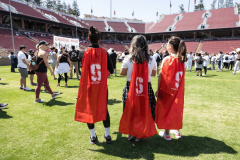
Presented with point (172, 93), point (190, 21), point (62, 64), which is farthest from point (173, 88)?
point (190, 21)

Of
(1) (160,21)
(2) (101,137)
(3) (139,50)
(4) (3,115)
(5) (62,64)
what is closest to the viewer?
(3) (139,50)

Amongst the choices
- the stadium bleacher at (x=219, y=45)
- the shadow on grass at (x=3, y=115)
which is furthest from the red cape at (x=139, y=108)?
the stadium bleacher at (x=219, y=45)

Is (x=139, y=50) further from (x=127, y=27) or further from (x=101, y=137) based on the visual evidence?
(x=127, y=27)

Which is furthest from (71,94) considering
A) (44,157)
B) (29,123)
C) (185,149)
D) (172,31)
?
(172,31)

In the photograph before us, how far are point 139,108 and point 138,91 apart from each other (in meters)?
0.32

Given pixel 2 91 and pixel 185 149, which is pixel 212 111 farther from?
pixel 2 91

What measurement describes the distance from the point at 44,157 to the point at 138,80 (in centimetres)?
208

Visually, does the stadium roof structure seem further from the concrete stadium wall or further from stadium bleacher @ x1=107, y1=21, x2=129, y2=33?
the concrete stadium wall

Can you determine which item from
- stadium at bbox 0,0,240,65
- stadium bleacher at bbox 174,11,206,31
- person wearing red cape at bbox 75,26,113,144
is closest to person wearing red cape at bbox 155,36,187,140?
person wearing red cape at bbox 75,26,113,144

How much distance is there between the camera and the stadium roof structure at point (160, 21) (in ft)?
116

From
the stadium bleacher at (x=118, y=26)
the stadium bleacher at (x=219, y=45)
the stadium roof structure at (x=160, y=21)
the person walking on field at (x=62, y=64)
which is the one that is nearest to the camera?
the person walking on field at (x=62, y=64)

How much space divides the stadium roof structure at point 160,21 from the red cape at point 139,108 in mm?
34351

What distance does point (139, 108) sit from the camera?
109 inches

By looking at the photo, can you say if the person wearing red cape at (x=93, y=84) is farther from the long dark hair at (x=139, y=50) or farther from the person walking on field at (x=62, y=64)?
the person walking on field at (x=62, y=64)
